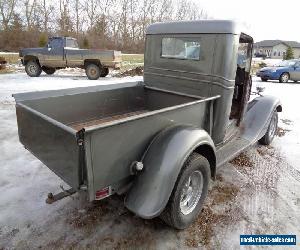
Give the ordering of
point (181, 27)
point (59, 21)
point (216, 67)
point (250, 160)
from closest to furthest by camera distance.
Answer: point (216, 67) < point (181, 27) < point (250, 160) < point (59, 21)

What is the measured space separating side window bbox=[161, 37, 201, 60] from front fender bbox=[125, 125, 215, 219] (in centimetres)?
151

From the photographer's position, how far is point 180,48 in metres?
4.00

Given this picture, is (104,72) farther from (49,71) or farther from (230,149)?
(230,149)

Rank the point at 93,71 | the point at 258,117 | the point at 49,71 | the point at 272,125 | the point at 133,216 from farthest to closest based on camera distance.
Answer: the point at 49,71 → the point at 93,71 → the point at 272,125 → the point at 258,117 → the point at 133,216

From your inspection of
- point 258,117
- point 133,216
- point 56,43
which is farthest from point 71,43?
point 133,216

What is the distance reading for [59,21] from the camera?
135 ft

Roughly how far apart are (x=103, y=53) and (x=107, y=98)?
9750 mm

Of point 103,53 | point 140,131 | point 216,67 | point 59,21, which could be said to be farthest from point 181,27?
point 59,21

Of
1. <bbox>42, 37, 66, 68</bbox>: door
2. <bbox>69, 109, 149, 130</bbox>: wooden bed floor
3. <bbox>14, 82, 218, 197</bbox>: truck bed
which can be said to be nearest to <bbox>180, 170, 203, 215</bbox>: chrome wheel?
<bbox>14, 82, 218, 197</bbox>: truck bed

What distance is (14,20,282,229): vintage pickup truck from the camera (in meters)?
2.30

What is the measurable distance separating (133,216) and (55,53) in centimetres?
1247

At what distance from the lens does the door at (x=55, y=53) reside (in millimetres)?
13875

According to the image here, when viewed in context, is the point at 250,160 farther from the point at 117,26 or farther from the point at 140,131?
the point at 117,26

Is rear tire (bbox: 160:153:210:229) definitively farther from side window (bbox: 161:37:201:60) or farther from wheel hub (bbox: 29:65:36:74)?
wheel hub (bbox: 29:65:36:74)
